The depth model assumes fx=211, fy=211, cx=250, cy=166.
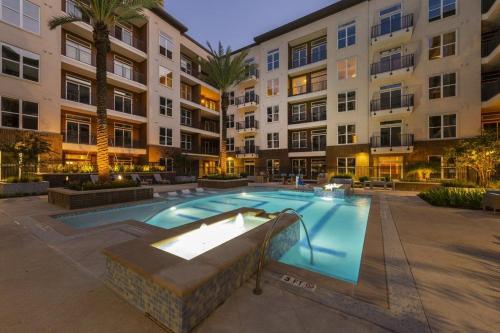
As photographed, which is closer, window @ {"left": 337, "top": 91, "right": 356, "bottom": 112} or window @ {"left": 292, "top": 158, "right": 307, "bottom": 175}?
window @ {"left": 337, "top": 91, "right": 356, "bottom": 112}

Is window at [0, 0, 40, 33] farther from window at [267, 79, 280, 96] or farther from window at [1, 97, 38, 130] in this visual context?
window at [267, 79, 280, 96]

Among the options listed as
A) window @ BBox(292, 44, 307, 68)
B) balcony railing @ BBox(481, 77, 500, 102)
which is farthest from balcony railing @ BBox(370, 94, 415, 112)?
window @ BBox(292, 44, 307, 68)

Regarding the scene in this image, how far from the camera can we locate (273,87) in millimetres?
28375

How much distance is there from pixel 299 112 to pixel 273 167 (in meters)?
7.90

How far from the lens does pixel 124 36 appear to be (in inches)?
859

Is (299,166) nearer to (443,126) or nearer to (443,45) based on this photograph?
(443,126)

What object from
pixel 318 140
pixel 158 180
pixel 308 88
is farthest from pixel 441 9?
pixel 158 180

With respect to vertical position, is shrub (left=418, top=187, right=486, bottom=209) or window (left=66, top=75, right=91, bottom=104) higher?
window (left=66, top=75, right=91, bottom=104)

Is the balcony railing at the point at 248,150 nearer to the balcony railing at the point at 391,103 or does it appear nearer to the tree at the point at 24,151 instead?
the balcony railing at the point at 391,103

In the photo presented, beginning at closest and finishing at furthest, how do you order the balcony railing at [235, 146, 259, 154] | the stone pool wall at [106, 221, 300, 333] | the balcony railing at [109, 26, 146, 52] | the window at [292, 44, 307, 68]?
the stone pool wall at [106, 221, 300, 333]
the balcony railing at [109, 26, 146, 52]
the window at [292, 44, 307, 68]
the balcony railing at [235, 146, 259, 154]

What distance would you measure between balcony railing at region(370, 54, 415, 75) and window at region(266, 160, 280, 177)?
14.4 metres

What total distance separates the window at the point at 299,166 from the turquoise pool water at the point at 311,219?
1242 cm

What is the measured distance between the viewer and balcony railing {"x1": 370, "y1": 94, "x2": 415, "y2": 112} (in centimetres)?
1978

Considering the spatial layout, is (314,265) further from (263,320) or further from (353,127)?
(353,127)
